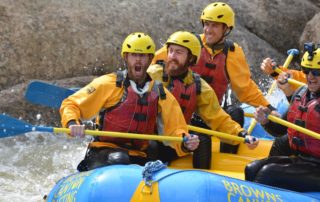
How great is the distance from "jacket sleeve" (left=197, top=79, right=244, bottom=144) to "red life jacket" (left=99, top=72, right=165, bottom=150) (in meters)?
0.65

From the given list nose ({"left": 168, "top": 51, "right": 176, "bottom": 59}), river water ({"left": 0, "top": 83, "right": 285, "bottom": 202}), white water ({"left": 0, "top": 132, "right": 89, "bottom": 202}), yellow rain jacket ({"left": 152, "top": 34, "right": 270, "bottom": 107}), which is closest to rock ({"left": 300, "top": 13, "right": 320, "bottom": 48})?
river water ({"left": 0, "top": 83, "right": 285, "bottom": 202})

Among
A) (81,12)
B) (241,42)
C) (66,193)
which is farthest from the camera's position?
(241,42)

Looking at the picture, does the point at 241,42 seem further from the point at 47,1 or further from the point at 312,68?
the point at 312,68

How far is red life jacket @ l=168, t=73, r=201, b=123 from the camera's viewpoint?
617cm

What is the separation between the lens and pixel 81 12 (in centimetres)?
1032

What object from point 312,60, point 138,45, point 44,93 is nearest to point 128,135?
point 138,45

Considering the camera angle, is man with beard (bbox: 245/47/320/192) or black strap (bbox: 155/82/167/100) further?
black strap (bbox: 155/82/167/100)

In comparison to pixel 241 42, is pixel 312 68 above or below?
above

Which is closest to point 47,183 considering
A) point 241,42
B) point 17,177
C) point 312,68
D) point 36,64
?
point 17,177

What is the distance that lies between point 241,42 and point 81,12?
8.38 feet

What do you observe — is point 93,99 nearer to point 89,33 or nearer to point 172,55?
point 172,55

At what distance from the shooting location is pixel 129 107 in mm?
5578

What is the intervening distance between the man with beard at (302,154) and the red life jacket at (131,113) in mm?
839

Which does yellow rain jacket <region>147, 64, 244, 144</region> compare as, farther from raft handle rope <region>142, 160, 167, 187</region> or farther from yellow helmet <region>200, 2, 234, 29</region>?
raft handle rope <region>142, 160, 167, 187</region>
